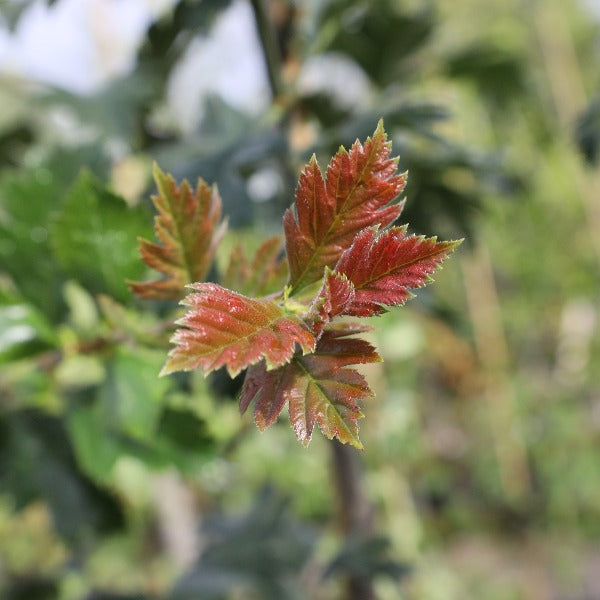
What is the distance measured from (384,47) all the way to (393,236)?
0.57 m

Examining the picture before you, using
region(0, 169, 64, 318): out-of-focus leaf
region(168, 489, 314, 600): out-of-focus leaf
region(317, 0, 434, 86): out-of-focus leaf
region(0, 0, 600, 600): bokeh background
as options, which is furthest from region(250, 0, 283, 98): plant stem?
region(168, 489, 314, 600): out-of-focus leaf

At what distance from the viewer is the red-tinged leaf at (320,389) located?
254 millimetres

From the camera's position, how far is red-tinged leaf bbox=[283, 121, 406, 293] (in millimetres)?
269

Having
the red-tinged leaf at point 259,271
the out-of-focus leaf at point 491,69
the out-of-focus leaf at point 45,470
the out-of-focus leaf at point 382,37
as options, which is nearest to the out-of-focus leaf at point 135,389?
the red-tinged leaf at point 259,271

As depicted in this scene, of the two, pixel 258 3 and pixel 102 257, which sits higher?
pixel 258 3

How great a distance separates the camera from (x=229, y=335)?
262 millimetres

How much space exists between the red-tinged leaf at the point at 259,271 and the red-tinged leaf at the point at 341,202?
0.17 ft

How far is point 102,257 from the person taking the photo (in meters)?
0.45

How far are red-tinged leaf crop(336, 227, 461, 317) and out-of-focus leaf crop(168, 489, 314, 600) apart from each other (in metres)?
0.66

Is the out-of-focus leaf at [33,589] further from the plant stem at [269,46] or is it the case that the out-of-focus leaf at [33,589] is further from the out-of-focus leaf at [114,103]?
the plant stem at [269,46]

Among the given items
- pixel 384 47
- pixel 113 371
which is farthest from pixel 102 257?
pixel 384 47

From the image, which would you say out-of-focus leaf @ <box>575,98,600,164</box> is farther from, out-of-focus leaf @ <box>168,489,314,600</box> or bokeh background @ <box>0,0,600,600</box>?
out-of-focus leaf @ <box>168,489,314,600</box>

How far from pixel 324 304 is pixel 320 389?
4 centimetres

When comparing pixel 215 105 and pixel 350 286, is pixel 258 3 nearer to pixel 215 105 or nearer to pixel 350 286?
pixel 215 105
